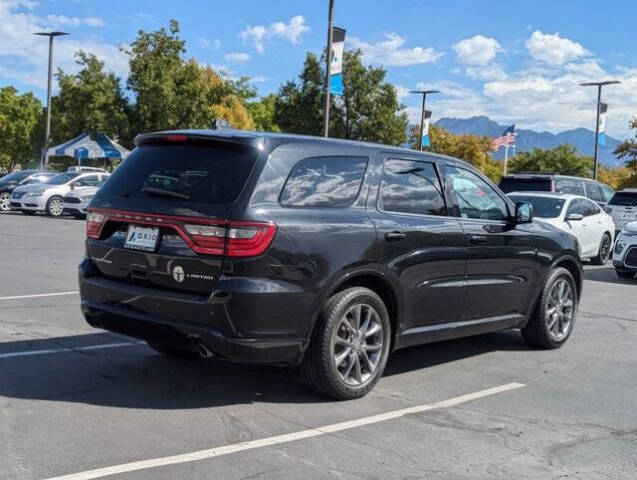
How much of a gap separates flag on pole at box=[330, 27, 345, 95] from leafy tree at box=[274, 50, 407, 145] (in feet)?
94.4

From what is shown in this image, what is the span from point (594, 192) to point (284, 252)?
1793 cm

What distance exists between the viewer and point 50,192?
87.6 feet

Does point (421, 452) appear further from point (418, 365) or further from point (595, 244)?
point (595, 244)

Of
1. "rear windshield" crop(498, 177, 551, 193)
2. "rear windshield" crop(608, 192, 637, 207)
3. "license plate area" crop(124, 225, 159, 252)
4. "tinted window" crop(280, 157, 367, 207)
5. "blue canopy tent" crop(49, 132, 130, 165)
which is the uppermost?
"blue canopy tent" crop(49, 132, 130, 165)

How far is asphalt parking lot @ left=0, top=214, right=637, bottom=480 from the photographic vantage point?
13.9 feet

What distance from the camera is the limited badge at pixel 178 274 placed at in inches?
200

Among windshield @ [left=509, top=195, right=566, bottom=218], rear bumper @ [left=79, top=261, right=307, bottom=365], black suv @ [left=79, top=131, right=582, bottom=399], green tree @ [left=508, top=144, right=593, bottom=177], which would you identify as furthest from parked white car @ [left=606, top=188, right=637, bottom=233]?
green tree @ [left=508, top=144, right=593, bottom=177]

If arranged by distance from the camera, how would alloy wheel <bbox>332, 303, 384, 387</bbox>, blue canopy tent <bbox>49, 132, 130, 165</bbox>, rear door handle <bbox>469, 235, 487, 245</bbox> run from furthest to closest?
blue canopy tent <bbox>49, 132, 130, 165</bbox> → rear door handle <bbox>469, 235, 487, 245</bbox> → alloy wheel <bbox>332, 303, 384, 387</bbox>

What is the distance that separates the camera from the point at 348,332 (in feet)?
18.1

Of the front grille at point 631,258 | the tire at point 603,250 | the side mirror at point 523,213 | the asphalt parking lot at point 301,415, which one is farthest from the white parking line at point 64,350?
the tire at point 603,250

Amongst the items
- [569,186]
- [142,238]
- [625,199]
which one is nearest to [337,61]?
[569,186]

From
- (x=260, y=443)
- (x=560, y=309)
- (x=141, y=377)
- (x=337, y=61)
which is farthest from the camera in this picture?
(x=337, y=61)

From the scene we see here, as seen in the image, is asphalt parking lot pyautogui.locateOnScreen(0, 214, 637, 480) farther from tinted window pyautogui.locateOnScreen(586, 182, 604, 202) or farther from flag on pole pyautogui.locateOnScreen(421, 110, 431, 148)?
flag on pole pyautogui.locateOnScreen(421, 110, 431, 148)

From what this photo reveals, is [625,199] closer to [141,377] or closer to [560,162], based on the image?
[141,377]
